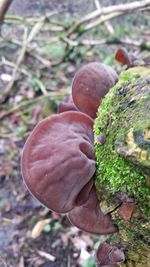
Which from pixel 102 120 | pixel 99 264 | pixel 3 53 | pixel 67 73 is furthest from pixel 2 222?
pixel 3 53

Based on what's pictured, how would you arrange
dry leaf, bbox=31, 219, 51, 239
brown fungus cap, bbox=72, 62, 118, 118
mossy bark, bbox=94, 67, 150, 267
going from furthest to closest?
1. dry leaf, bbox=31, 219, 51, 239
2. brown fungus cap, bbox=72, 62, 118, 118
3. mossy bark, bbox=94, 67, 150, 267

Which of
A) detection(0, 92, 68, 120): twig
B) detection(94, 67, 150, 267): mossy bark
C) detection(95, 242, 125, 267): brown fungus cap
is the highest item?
detection(94, 67, 150, 267): mossy bark

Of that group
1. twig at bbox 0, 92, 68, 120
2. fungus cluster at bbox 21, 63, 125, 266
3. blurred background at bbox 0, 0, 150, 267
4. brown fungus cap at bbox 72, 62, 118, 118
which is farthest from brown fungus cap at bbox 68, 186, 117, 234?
twig at bbox 0, 92, 68, 120

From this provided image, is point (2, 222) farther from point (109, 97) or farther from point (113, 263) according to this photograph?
point (109, 97)

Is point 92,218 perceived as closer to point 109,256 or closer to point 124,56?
point 109,256

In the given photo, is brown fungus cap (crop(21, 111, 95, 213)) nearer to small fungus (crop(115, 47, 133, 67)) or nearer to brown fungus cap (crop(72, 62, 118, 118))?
brown fungus cap (crop(72, 62, 118, 118))

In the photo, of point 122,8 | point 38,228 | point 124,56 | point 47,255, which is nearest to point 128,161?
point 124,56

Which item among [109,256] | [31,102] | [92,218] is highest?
[92,218]
